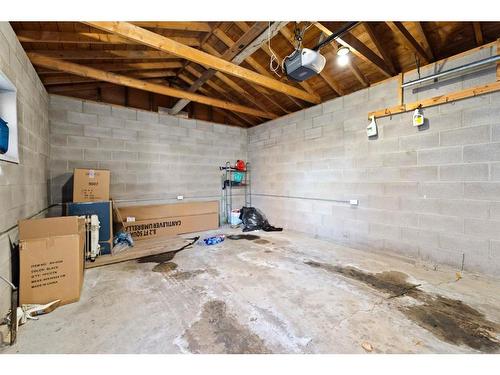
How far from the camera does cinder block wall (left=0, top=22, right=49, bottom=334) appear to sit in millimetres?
1831

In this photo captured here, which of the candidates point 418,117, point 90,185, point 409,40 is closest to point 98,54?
point 90,185

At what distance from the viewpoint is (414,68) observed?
3045 mm

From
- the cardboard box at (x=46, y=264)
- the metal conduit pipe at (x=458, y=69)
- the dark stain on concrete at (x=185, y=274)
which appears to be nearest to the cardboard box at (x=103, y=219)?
the cardboard box at (x=46, y=264)

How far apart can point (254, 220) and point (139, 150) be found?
292 cm

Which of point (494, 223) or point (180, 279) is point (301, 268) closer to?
point (180, 279)

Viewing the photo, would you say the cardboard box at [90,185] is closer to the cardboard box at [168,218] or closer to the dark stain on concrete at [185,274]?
the cardboard box at [168,218]

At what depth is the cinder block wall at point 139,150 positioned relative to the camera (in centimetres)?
380

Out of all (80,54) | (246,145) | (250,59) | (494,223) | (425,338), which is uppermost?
(250,59)

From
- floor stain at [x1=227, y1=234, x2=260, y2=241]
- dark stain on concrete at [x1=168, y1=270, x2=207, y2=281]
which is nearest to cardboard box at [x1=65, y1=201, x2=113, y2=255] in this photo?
dark stain on concrete at [x1=168, y1=270, x2=207, y2=281]

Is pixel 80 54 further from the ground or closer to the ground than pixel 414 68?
further from the ground

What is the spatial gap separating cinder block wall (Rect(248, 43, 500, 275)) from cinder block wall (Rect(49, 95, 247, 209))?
184 cm

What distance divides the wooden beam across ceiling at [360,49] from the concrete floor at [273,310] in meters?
2.71
